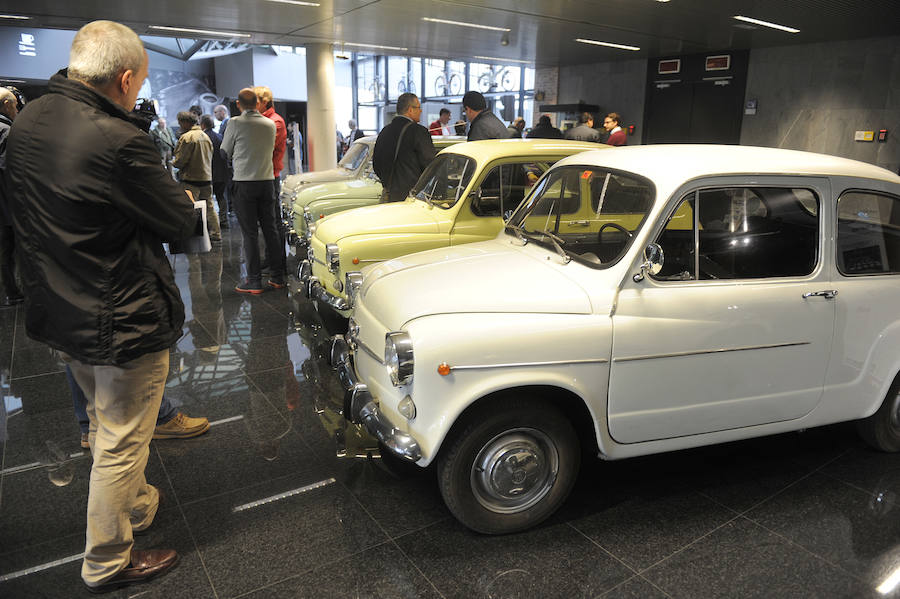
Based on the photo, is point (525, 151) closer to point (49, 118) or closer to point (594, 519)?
point (594, 519)

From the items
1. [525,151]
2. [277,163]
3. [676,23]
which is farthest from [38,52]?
[525,151]

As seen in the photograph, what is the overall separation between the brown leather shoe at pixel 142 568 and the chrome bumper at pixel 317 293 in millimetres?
2356

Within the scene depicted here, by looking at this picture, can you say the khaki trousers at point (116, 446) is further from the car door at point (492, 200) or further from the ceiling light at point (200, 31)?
the ceiling light at point (200, 31)

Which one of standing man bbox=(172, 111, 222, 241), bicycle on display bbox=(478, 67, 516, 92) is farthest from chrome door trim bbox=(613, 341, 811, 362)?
bicycle on display bbox=(478, 67, 516, 92)

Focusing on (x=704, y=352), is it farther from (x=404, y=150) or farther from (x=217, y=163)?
(x=217, y=163)

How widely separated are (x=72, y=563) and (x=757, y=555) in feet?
10.5

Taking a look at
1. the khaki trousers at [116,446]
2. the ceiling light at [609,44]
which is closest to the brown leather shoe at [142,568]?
the khaki trousers at [116,446]

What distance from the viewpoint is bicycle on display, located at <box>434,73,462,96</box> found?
22186 millimetres

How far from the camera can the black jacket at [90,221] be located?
7.39ft

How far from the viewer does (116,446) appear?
8.33 feet

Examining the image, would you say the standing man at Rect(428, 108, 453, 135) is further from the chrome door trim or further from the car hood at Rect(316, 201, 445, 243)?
the chrome door trim

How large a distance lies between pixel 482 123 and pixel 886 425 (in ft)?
16.6

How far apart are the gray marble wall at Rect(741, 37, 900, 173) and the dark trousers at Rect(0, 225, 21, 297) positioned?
44.6 ft

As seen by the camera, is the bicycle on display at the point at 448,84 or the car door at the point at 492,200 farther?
the bicycle on display at the point at 448,84
